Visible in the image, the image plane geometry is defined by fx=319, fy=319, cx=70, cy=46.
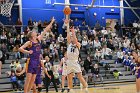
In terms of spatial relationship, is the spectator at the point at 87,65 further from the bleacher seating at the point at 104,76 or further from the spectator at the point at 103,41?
the spectator at the point at 103,41

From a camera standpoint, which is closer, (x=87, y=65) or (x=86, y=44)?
(x=87, y=65)

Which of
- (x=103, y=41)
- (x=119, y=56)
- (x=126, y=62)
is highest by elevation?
(x=103, y=41)

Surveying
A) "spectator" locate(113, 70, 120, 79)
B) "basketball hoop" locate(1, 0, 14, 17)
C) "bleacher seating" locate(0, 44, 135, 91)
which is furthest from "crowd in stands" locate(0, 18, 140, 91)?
"basketball hoop" locate(1, 0, 14, 17)

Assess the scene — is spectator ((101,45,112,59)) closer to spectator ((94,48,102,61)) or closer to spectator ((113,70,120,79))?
spectator ((94,48,102,61))

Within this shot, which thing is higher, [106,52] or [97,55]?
[106,52]

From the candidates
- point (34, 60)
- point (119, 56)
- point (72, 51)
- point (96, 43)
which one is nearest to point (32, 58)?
point (34, 60)

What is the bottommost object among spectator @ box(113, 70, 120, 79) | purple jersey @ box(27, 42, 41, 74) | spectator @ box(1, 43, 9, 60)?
spectator @ box(113, 70, 120, 79)

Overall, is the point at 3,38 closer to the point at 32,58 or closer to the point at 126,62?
the point at 126,62

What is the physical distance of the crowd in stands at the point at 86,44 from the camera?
2261 centimetres

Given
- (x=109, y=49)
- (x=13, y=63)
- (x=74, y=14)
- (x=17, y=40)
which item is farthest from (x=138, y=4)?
(x=13, y=63)

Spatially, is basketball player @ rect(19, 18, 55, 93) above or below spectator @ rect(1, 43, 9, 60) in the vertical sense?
above

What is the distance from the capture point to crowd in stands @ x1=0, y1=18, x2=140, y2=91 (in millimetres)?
22606

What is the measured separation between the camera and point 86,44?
87.0 feet

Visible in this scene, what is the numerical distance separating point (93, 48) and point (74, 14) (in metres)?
6.81
